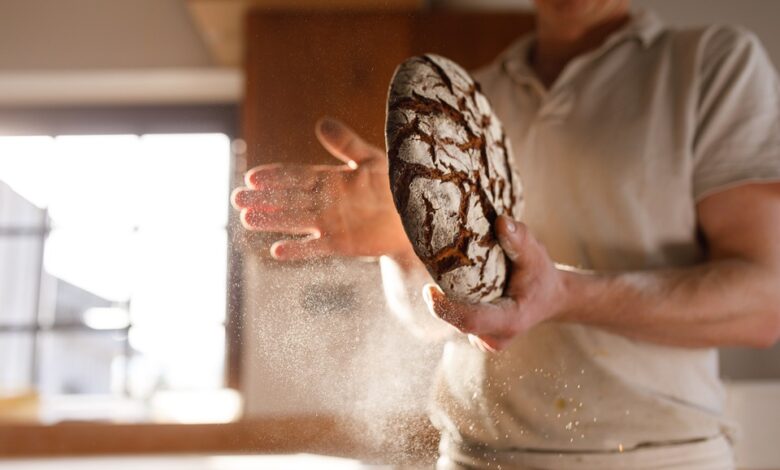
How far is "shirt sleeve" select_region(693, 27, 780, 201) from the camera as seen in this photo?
1.14 feet

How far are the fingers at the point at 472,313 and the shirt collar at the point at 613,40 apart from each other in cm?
17

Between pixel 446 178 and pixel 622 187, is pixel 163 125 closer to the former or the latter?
pixel 446 178

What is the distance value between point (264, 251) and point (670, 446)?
0.77 feet

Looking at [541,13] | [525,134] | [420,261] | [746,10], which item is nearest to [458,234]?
[420,261]

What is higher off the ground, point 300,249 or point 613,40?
point 613,40

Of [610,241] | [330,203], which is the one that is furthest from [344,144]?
[610,241]

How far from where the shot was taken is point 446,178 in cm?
19

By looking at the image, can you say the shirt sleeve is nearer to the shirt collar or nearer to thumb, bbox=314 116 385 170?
the shirt collar

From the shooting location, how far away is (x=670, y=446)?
1.03 ft

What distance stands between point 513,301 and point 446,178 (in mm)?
60

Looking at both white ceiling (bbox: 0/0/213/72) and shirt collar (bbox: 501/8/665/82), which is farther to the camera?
shirt collar (bbox: 501/8/665/82)

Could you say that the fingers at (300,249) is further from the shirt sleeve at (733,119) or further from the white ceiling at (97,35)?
the shirt sleeve at (733,119)

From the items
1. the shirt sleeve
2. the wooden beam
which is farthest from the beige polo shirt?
the wooden beam

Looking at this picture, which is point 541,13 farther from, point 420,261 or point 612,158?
point 420,261
